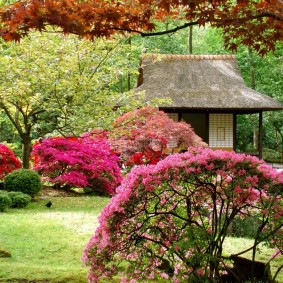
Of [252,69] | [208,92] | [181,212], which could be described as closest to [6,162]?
[181,212]

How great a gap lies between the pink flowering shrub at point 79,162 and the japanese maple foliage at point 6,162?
0.62 metres

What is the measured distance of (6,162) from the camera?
13.4 metres

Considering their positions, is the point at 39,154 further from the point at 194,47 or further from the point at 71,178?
the point at 194,47

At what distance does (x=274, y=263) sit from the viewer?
22.6 feet

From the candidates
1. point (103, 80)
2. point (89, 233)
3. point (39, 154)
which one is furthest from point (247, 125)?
point (89, 233)

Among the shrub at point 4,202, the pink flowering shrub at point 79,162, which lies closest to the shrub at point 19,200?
the shrub at point 4,202

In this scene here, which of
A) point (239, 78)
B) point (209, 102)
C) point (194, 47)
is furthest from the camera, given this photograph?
point (194, 47)

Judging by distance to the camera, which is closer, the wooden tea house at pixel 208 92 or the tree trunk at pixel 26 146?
the tree trunk at pixel 26 146

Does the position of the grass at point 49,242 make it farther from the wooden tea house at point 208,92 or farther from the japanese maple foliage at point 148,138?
the wooden tea house at point 208,92

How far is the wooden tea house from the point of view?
21141mm

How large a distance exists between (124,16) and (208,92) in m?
17.2

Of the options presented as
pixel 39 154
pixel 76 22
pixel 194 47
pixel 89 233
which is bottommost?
pixel 89 233

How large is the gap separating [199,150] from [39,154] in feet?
33.2

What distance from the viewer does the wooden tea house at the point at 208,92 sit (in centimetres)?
2114
